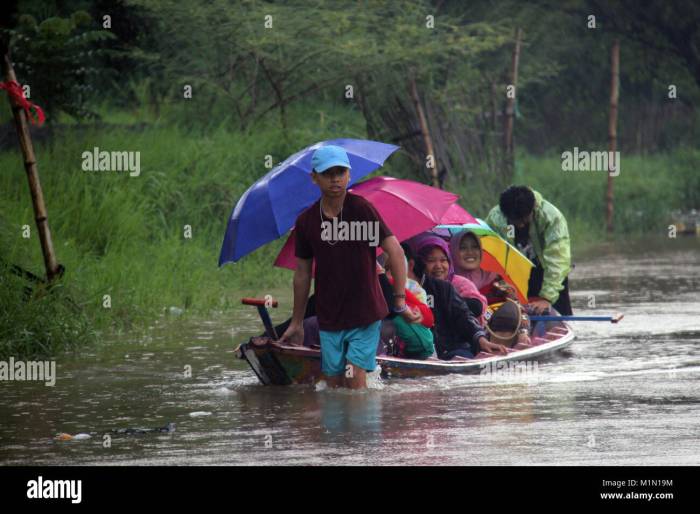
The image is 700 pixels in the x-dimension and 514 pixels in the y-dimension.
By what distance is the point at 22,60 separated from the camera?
675 inches

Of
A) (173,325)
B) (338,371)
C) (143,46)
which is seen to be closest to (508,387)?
(338,371)

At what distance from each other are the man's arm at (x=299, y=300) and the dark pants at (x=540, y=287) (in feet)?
12.0

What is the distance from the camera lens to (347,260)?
35.0ft

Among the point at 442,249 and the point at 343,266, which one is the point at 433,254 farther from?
the point at 343,266

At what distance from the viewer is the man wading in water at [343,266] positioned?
34.9 feet

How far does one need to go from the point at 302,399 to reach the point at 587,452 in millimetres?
2975
